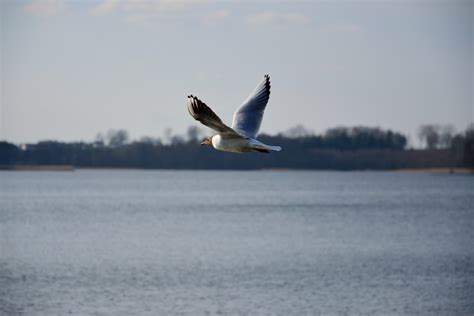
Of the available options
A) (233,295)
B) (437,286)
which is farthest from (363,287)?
(233,295)

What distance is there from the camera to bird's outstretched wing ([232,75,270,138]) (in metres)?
12.0

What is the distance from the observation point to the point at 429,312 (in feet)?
94.4

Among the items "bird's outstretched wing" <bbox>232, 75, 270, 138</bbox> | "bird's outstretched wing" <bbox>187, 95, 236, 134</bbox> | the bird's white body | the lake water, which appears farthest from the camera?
the lake water

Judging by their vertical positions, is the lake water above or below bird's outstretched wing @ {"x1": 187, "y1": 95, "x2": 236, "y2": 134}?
below

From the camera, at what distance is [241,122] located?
39.6 ft

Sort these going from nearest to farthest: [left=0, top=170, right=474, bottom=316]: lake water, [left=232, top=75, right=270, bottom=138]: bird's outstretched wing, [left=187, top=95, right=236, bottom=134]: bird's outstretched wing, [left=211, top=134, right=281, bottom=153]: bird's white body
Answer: [left=187, top=95, right=236, bottom=134]: bird's outstretched wing → [left=211, top=134, right=281, bottom=153]: bird's white body → [left=232, top=75, right=270, bottom=138]: bird's outstretched wing → [left=0, top=170, right=474, bottom=316]: lake water

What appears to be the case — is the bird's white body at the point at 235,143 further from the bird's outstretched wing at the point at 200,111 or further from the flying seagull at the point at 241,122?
the bird's outstretched wing at the point at 200,111

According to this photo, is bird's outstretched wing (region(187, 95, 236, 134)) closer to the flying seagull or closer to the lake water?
the flying seagull

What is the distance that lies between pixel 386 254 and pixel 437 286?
9910mm

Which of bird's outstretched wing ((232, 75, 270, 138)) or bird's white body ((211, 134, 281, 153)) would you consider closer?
bird's white body ((211, 134, 281, 153))

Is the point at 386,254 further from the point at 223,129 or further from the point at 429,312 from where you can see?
the point at 223,129

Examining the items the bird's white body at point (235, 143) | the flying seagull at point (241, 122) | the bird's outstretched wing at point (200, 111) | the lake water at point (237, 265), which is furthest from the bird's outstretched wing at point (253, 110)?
the lake water at point (237, 265)

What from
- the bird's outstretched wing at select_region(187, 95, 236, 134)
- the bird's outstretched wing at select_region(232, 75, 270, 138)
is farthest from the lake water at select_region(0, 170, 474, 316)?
the bird's outstretched wing at select_region(187, 95, 236, 134)

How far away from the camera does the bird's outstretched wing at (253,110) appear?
1202 centimetres
